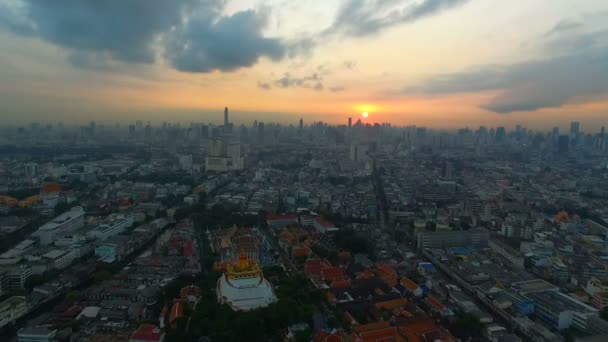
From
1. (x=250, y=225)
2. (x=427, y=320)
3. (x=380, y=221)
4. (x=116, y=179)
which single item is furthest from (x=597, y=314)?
(x=116, y=179)

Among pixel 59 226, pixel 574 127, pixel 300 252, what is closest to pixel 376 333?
pixel 300 252

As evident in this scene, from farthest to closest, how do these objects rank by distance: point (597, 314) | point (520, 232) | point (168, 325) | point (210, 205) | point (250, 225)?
point (210, 205), point (250, 225), point (520, 232), point (597, 314), point (168, 325)

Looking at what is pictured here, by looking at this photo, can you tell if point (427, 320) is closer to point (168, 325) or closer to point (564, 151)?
point (168, 325)

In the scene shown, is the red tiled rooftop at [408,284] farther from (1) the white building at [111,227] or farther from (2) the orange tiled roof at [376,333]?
(1) the white building at [111,227]

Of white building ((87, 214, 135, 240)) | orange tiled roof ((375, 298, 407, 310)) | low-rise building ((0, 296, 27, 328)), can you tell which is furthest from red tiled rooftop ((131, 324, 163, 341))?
white building ((87, 214, 135, 240))

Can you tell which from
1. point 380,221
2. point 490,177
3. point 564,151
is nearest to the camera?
point 380,221

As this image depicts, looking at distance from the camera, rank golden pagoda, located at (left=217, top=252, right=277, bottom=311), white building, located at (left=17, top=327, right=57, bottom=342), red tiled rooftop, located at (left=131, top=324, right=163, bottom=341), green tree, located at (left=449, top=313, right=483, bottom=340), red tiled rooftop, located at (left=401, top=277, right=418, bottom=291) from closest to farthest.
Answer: red tiled rooftop, located at (left=131, top=324, right=163, bottom=341) < white building, located at (left=17, top=327, right=57, bottom=342) < green tree, located at (left=449, top=313, right=483, bottom=340) < golden pagoda, located at (left=217, top=252, right=277, bottom=311) < red tiled rooftop, located at (left=401, top=277, right=418, bottom=291)

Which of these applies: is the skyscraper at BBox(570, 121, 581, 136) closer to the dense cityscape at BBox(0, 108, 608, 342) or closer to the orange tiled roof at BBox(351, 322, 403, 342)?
the dense cityscape at BBox(0, 108, 608, 342)
